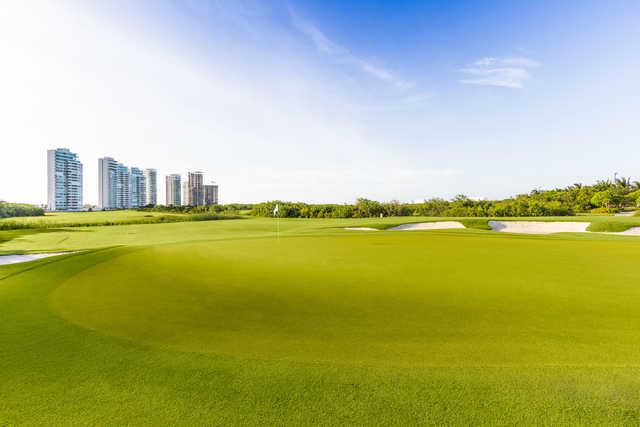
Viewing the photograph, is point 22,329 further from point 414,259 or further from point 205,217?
point 205,217

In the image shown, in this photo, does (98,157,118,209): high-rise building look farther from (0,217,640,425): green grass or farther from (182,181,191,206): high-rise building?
(0,217,640,425): green grass

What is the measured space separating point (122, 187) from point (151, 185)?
9.10 metres

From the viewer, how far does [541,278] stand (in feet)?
19.6

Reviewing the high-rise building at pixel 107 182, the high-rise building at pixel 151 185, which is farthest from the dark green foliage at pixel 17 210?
the high-rise building at pixel 151 185

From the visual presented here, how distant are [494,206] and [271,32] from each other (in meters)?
35.6

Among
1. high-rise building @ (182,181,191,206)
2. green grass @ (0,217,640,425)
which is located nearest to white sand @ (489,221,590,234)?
green grass @ (0,217,640,425)

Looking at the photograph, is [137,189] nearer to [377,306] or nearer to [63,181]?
[63,181]

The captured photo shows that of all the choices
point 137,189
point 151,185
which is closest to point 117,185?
point 137,189

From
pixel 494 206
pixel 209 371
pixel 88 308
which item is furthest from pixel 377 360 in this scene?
pixel 494 206

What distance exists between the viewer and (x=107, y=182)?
63781mm

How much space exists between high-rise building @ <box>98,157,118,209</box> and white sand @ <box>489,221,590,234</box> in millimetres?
73415

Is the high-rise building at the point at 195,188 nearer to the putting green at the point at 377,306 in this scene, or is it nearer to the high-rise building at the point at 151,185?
the high-rise building at the point at 151,185

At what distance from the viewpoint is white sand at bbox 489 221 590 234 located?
18906 millimetres

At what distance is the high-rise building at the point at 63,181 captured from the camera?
157 feet
